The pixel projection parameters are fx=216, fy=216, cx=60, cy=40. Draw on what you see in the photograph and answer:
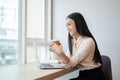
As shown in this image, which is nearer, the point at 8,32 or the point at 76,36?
the point at 76,36

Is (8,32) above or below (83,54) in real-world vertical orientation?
above

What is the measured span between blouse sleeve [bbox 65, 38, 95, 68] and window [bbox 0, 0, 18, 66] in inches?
29.5

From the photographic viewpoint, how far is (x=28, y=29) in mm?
2547

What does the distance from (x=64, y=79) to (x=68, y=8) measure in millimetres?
939

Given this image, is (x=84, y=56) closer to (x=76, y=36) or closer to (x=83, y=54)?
(x=83, y=54)

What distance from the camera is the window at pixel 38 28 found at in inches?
99.8

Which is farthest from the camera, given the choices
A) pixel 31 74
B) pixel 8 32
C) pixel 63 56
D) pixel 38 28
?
pixel 38 28

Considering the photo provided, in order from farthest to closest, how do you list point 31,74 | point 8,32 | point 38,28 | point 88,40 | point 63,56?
point 38,28 → point 8,32 → point 88,40 → point 63,56 → point 31,74

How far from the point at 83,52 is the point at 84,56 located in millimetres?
34

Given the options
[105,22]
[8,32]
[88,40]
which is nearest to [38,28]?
[8,32]

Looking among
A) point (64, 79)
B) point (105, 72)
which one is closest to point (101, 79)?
point (105, 72)

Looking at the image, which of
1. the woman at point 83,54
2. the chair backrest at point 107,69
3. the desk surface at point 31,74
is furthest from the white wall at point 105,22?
the desk surface at point 31,74

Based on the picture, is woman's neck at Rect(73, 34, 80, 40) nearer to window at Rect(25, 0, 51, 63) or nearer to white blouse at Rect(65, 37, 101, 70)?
white blouse at Rect(65, 37, 101, 70)

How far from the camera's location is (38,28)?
2.81m
